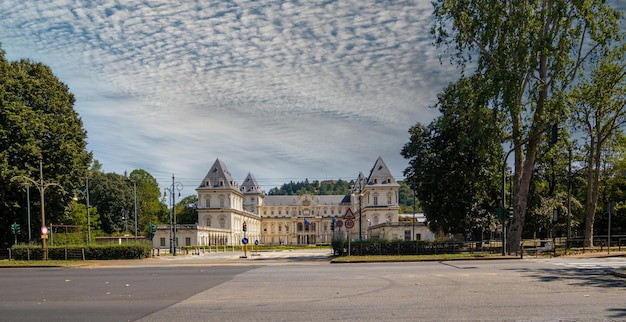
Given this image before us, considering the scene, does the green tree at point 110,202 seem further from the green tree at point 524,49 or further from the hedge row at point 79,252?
the green tree at point 524,49

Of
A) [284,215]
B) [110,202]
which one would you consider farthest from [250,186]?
[110,202]

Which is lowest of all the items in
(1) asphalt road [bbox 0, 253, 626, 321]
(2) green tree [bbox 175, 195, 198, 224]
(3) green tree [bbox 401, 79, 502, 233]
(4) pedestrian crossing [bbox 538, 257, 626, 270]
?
(2) green tree [bbox 175, 195, 198, 224]

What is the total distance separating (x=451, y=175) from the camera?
3622 centimetres

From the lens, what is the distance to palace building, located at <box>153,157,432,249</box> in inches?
3442

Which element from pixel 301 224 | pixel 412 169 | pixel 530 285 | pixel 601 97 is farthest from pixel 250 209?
pixel 530 285

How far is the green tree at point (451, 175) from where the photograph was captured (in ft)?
120

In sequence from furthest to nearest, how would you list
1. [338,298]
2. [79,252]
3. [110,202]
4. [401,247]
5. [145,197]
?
[145,197] < [110,202] < [79,252] < [401,247] < [338,298]

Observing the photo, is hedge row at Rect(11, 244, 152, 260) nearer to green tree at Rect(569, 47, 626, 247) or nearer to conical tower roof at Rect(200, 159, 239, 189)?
green tree at Rect(569, 47, 626, 247)

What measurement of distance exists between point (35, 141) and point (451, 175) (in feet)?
110

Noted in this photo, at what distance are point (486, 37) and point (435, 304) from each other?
22.0 m

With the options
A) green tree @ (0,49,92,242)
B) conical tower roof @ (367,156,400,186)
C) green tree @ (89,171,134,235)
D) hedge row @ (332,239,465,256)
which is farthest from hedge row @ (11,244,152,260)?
conical tower roof @ (367,156,400,186)

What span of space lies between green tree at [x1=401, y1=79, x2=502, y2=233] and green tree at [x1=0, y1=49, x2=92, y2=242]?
94.4ft

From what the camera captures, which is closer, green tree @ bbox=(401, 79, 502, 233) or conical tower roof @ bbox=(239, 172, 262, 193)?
green tree @ bbox=(401, 79, 502, 233)

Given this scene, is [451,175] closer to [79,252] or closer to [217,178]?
[79,252]
